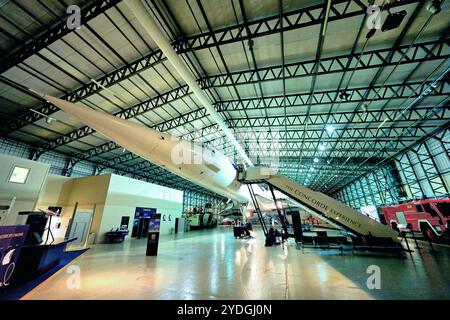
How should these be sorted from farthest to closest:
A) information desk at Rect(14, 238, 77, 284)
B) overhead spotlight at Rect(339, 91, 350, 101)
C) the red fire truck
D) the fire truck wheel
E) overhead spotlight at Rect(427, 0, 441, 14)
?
overhead spotlight at Rect(339, 91, 350, 101) → the fire truck wheel → the red fire truck → overhead spotlight at Rect(427, 0, 441, 14) → information desk at Rect(14, 238, 77, 284)

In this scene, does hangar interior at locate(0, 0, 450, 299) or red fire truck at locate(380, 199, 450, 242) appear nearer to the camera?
hangar interior at locate(0, 0, 450, 299)

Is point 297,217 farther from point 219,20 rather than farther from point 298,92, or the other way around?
point 219,20

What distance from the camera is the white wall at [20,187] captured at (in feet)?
28.9

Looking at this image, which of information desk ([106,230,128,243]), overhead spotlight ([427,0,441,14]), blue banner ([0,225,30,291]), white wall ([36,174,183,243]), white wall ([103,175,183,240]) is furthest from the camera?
white wall ([103,175,183,240])

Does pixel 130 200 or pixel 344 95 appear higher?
pixel 344 95

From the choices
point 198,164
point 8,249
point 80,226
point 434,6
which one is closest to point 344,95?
point 434,6

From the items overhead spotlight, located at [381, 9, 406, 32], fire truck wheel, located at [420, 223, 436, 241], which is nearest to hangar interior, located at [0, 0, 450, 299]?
overhead spotlight, located at [381, 9, 406, 32]

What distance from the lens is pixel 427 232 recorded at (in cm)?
923

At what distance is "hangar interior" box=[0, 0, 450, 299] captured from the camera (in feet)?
13.5

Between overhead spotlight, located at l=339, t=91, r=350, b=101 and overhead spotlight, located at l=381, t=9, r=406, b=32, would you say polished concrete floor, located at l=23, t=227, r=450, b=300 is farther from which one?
overhead spotlight, located at l=339, t=91, r=350, b=101

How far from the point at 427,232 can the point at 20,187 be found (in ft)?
74.8

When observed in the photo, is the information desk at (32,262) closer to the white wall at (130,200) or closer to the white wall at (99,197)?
the white wall at (99,197)

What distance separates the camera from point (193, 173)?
498cm

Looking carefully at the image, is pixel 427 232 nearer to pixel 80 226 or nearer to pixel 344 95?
pixel 344 95
